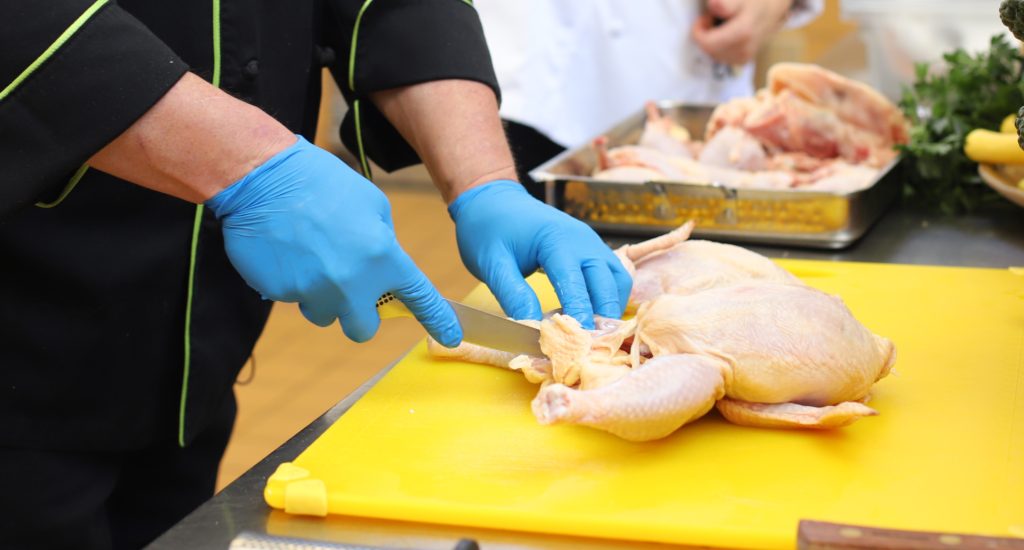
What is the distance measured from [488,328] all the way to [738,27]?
6.86 ft

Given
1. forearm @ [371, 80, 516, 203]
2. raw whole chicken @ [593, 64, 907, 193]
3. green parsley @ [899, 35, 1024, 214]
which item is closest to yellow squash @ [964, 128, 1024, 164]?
green parsley @ [899, 35, 1024, 214]

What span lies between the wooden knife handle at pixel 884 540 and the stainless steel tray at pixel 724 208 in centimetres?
116

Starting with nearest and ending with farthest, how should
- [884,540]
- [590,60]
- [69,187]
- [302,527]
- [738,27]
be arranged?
[884,540]
[302,527]
[69,187]
[738,27]
[590,60]

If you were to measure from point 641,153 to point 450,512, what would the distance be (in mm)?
1427

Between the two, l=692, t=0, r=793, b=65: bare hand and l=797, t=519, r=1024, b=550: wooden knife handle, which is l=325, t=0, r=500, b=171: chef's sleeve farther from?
l=692, t=0, r=793, b=65: bare hand

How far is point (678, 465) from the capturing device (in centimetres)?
130

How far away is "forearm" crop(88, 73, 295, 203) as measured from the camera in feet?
4.36

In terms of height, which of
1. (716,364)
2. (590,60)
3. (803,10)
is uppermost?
(716,364)

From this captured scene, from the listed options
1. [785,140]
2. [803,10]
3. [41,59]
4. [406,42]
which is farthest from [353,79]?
[803,10]

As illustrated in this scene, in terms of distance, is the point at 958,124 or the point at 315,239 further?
the point at 958,124

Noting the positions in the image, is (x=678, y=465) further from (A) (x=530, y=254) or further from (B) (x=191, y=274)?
(B) (x=191, y=274)

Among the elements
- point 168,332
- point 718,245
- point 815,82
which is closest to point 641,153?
point 815,82

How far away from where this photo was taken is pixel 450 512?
47.0 inches

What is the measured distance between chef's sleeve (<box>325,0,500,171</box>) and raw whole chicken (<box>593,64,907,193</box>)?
55 centimetres
